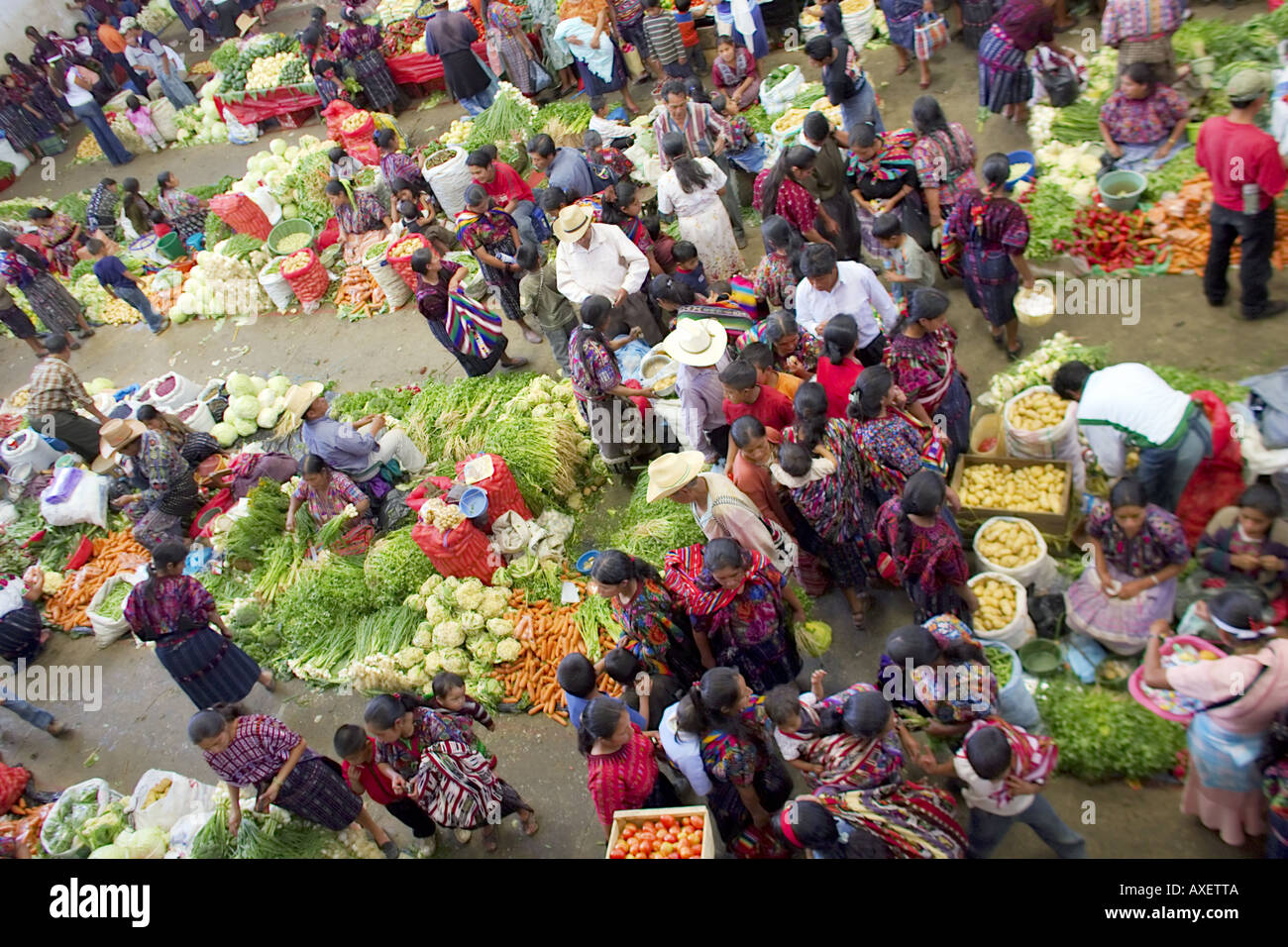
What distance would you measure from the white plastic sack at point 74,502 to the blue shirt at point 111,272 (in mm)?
3352

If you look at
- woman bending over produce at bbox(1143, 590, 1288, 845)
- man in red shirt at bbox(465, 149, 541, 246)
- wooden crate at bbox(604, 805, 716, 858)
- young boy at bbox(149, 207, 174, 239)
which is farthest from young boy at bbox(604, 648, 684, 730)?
young boy at bbox(149, 207, 174, 239)

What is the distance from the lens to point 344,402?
8.62m

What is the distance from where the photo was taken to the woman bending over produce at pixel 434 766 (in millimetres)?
4680

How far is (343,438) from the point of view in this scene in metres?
6.88

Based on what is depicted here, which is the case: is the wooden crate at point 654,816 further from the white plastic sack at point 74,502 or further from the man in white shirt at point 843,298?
the white plastic sack at point 74,502

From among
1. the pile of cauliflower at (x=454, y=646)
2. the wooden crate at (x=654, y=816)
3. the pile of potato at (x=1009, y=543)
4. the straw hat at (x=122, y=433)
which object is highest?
the straw hat at (x=122, y=433)

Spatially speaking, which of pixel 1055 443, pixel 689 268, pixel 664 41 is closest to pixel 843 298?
pixel 1055 443

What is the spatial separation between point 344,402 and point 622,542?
370cm

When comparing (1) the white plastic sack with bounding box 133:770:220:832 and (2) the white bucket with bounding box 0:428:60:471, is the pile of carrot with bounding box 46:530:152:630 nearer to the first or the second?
(2) the white bucket with bounding box 0:428:60:471

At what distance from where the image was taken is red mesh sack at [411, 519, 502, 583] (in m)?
6.38

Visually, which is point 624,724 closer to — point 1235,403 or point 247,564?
point 1235,403

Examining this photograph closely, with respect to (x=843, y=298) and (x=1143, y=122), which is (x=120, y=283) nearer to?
(x=843, y=298)

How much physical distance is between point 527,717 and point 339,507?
2.27 metres

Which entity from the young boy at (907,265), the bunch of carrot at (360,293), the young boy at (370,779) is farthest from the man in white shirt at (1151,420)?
the bunch of carrot at (360,293)
